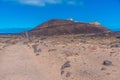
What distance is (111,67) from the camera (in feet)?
76.7

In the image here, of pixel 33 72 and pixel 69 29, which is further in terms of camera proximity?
pixel 69 29

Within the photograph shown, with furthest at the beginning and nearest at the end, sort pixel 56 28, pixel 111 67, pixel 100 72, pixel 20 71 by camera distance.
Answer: pixel 56 28
pixel 20 71
pixel 111 67
pixel 100 72

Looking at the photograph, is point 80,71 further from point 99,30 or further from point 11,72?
point 99,30

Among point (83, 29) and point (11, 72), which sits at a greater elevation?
point (83, 29)

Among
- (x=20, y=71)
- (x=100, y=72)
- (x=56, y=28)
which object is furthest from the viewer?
(x=56, y=28)

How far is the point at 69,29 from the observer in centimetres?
17062

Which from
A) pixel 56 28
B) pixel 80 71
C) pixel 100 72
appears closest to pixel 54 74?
pixel 80 71

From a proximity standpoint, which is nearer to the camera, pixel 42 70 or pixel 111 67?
pixel 111 67

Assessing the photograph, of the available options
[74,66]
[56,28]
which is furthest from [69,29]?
[74,66]

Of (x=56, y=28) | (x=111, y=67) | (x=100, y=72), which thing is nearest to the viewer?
(x=100, y=72)

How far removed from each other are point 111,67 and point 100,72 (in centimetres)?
196

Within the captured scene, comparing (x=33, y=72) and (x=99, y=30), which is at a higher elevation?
(x=99, y=30)

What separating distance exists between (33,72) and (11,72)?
6.03 feet

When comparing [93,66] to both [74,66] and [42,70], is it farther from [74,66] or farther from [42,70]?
[42,70]
